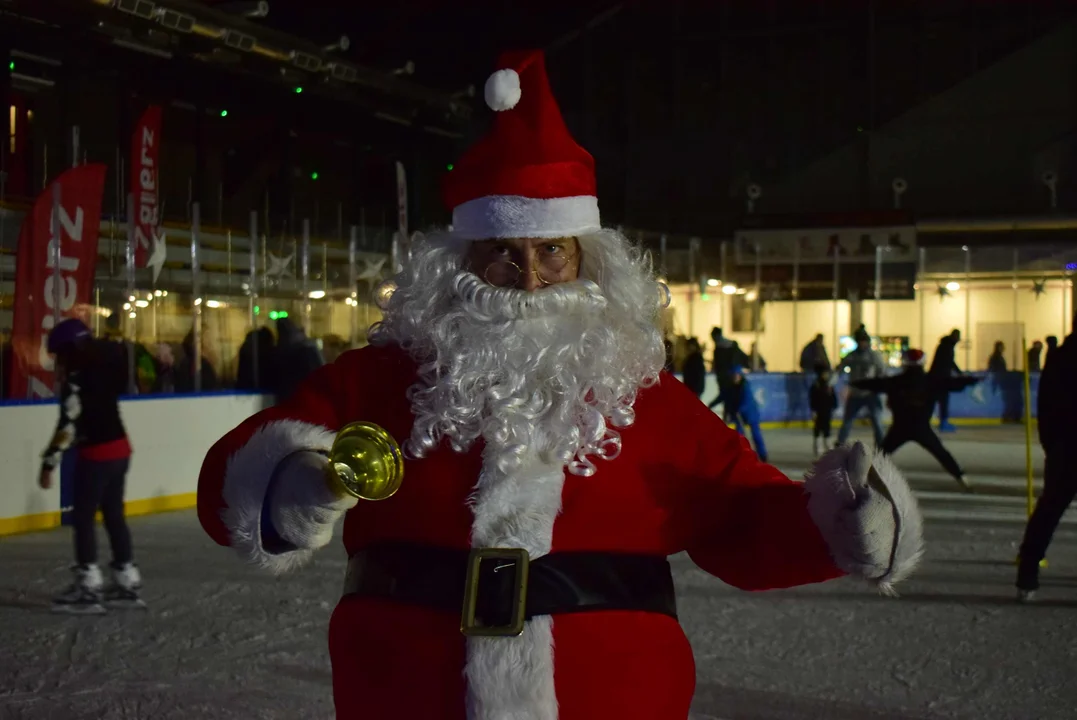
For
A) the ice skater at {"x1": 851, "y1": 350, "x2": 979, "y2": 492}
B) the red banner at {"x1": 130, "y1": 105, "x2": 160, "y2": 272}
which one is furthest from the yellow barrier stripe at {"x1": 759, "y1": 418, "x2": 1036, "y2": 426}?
the red banner at {"x1": 130, "y1": 105, "x2": 160, "y2": 272}

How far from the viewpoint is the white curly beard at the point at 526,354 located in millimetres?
2002

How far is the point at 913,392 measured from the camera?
396 inches

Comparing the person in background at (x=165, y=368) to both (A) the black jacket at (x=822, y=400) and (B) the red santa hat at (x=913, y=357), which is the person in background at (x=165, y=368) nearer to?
(B) the red santa hat at (x=913, y=357)

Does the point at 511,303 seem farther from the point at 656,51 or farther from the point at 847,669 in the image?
the point at 656,51

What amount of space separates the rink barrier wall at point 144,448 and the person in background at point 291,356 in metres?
1.05

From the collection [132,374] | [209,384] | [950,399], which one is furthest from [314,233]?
[950,399]

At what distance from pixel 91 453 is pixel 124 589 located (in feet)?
2.34

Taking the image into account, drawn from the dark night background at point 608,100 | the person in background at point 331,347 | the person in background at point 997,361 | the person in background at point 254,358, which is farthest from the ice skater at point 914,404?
the dark night background at point 608,100

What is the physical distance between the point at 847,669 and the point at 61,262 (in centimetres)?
748

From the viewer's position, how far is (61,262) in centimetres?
968

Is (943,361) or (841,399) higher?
(943,361)

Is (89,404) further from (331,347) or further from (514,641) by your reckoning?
(331,347)

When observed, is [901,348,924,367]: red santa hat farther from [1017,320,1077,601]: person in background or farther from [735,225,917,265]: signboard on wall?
[735,225,917,265]: signboard on wall

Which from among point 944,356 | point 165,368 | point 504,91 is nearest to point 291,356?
point 165,368
